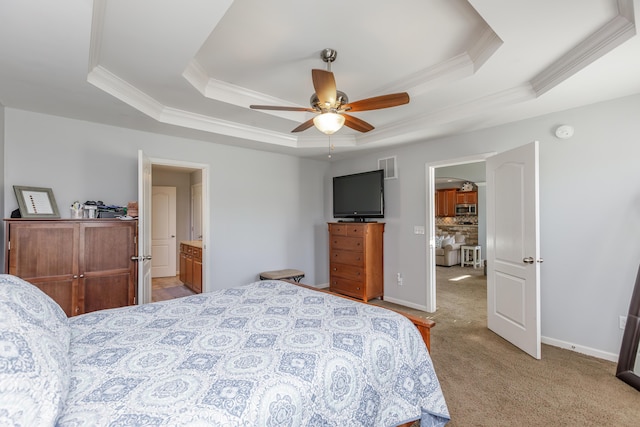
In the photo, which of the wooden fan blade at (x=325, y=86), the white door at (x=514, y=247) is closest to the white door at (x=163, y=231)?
the wooden fan blade at (x=325, y=86)

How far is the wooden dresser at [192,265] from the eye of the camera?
15.5 feet

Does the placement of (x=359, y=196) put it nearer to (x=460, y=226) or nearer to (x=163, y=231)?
(x=163, y=231)

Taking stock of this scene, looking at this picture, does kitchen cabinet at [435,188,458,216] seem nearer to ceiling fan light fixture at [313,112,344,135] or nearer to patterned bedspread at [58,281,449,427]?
ceiling fan light fixture at [313,112,344,135]

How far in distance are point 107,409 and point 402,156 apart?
4229 mm

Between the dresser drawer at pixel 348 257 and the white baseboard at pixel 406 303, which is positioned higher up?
the dresser drawer at pixel 348 257

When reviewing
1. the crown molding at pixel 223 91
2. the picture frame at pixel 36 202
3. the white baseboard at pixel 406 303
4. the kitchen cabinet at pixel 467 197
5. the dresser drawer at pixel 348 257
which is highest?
the crown molding at pixel 223 91

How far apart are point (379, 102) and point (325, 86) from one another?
1.56ft

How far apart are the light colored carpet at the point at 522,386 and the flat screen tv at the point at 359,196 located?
1937 mm

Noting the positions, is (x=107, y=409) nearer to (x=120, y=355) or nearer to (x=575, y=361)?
(x=120, y=355)

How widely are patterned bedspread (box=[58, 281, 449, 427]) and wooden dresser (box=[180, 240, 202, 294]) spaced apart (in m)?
2.79

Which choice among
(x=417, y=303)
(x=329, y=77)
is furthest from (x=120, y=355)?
(x=417, y=303)

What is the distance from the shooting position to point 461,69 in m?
2.55

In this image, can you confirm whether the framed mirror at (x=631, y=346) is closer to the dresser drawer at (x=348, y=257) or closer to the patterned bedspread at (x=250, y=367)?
the patterned bedspread at (x=250, y=367)

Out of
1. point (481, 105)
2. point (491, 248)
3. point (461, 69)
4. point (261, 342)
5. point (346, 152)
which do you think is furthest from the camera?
point (346, 152)
